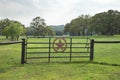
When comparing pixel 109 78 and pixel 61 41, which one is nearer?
pixel 109 78

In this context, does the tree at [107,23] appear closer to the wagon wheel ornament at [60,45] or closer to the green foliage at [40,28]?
the green foliage at [40,28]

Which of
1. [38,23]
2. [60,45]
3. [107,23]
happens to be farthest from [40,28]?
[60,45]

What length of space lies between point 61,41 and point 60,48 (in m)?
0.39

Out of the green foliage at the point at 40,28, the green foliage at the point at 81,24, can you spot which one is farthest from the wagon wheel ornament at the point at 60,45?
the green foliage at the point at 81,24

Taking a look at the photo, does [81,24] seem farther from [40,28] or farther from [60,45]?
[60,45]

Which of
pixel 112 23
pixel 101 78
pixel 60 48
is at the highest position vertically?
pixel 112 23

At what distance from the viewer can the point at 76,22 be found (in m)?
94.8

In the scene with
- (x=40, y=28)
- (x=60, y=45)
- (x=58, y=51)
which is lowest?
(x=58, y=51)

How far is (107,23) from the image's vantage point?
75938 millimetres

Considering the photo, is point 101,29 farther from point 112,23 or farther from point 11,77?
point 11,77

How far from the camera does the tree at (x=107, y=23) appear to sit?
74.6m

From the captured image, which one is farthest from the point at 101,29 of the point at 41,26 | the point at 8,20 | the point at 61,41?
the point at 61,41

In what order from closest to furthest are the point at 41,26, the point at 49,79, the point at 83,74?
the point at 49,79 → the point at 83,74 → the point at 41,26

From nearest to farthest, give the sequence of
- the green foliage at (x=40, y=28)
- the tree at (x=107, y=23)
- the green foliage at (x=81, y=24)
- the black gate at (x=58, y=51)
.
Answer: the black gate at (x=58, y=51), the tree at (x=107, y=23), the green foliage at (x=40, y=28), the green foliage at (x=81, y=24)
